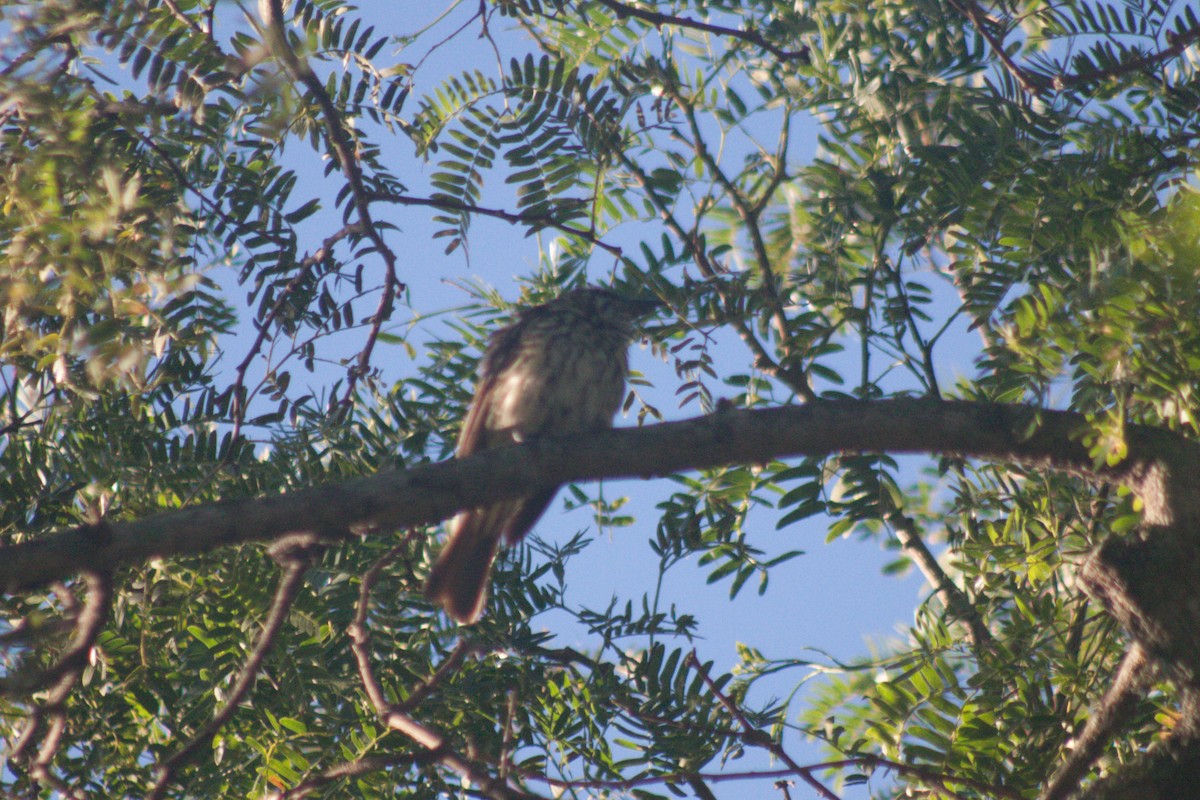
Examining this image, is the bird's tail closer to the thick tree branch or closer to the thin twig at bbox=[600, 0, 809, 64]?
the thick tree branch

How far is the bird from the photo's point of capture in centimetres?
464

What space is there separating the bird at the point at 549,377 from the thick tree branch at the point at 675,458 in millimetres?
1428

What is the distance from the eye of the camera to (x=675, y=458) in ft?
10.0

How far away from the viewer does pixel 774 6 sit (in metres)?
3.83

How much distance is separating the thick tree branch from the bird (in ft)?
4.69

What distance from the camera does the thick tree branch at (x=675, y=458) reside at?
2.62m

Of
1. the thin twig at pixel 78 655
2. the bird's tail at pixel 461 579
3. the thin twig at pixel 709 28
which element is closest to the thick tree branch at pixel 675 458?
the thin twig at pixel 78 655

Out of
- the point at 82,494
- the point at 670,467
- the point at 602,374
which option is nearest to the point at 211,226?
the point at 82,494

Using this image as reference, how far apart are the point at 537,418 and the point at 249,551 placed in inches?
65.2

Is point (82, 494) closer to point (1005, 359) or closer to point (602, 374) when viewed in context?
point (602, 374)

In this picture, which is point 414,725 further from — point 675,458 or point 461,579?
point 675,458

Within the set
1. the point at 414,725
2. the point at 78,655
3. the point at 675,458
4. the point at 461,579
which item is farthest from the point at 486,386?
the point at 78,655

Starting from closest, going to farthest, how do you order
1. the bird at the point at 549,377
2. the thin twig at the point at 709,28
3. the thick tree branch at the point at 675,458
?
the thick tree branch at the point at 675,458 < the thin twig at the point at 709,28 < the bird at the point at 549,377

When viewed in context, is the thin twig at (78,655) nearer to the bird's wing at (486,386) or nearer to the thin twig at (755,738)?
the thin twig at (755,738)
